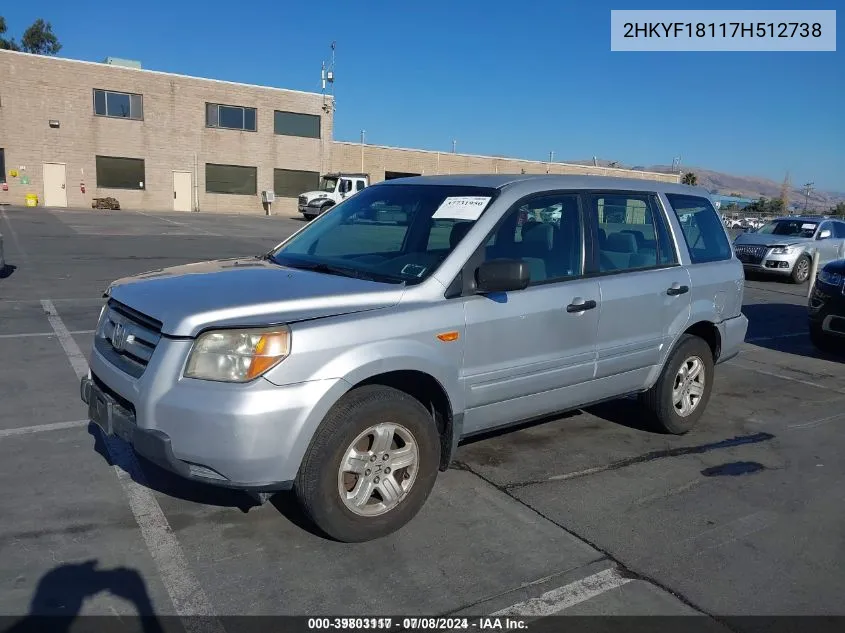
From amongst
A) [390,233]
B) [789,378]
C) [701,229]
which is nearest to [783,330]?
[789,378]

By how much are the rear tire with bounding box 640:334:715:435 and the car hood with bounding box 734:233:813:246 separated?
43.0 feet

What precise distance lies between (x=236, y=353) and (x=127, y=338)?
78 centimetres

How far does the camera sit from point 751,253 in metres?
17.2

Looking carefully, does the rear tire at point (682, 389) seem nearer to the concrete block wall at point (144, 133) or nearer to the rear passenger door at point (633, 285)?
the rear passenger door at point (633, 285)

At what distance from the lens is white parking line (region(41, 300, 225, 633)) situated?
2906 mm

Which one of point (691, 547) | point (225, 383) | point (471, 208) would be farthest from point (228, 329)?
point (691, 547)

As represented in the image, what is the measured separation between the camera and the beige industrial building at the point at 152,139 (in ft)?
119

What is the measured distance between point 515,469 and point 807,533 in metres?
1.74

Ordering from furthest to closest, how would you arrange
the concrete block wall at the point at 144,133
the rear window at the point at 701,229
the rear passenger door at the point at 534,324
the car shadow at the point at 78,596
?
the concrete block wall at the point at 144,133 → the rear window at the point at 701,229 → the rear passenger door at the point at 534,324 → the car shadow at the point at 78,596

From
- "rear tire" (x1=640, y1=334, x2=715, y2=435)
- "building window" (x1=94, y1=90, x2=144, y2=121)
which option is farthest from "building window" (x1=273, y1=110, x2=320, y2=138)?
"rear tire" (x1=640, y1=334, x2=715, y2=435)

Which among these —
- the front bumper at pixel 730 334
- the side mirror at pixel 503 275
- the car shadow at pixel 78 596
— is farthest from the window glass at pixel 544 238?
the car shadow at pixel 78 596

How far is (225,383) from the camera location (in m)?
3.08

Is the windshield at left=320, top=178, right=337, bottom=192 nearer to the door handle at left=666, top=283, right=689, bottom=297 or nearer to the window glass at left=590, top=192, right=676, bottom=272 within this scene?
the window glass at left=590, top=192, right=676, bottom=272

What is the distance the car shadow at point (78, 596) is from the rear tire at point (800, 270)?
17192mm
